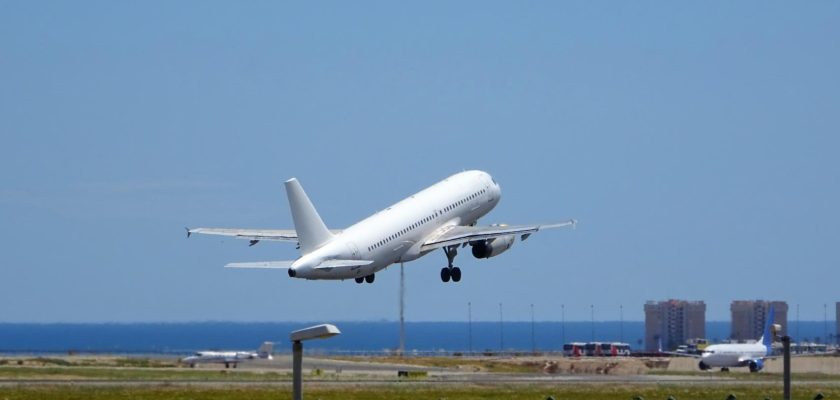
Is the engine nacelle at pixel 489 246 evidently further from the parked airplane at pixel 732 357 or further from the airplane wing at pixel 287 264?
the parked airplane at pixel 732 357

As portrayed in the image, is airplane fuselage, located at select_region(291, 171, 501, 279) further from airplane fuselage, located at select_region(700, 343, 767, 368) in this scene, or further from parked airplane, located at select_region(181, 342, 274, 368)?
airplane fuselage, located at select_region(700, 343, 767, 368)

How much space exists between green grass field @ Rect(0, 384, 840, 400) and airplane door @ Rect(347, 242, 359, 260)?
10607 millimetres

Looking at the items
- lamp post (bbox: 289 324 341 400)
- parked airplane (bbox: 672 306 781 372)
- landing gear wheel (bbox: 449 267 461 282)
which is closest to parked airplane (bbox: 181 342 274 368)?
landing gear wheel (bbox: 449 267 461 282)

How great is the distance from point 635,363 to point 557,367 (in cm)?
963

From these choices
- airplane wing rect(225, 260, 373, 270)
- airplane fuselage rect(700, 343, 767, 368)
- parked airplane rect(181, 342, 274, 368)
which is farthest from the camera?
airplane fuselage rect(700, 343, 767, 368)

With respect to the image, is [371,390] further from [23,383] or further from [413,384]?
[23,383]

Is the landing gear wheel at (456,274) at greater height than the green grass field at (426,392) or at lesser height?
greater

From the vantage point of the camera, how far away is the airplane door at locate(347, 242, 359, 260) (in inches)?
3654

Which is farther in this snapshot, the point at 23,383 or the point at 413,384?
the point at 413,384

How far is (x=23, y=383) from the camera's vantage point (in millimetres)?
81812

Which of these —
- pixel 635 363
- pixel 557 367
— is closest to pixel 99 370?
pixel 557 367

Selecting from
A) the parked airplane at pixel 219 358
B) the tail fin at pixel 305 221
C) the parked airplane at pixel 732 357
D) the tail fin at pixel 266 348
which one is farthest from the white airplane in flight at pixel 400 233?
the parked airplane at pixel 732 357

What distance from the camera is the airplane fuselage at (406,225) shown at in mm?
91750

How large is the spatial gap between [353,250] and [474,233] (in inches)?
580
